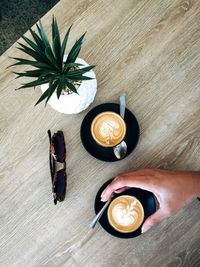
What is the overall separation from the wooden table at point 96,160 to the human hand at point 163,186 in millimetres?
54

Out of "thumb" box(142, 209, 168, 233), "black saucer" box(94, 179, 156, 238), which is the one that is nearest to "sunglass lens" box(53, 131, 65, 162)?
"black saucer" box(94, 179, 156, 238)

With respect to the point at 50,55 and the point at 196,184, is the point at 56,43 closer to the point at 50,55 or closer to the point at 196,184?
the point at 50,55

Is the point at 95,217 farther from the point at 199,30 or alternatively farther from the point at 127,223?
the point at 199,30

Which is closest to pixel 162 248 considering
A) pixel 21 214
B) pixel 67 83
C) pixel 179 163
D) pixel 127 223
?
pixel 127 223

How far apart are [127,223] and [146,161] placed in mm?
180

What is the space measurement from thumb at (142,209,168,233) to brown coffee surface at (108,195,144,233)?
32mm

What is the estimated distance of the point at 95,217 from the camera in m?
1.04

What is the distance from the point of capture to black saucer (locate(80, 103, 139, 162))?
3.52 ft

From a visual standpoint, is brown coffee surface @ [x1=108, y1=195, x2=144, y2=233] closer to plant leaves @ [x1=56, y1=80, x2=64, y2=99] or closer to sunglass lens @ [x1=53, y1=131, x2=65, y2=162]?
sunglass lens @ [x1=53, y1=131, x2=65, y2=162]

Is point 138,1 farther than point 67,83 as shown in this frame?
Yes

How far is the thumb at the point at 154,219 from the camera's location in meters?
0.99

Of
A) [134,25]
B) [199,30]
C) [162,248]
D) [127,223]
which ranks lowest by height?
[162,248]

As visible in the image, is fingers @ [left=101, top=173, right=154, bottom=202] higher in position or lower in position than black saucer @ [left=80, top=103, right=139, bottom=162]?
lower

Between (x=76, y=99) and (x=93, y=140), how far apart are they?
0.16 meters
